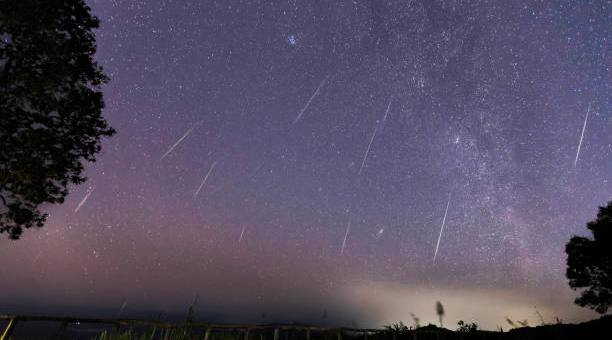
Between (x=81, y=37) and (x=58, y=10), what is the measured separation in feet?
3.25

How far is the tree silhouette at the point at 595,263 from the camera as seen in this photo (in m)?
18.3

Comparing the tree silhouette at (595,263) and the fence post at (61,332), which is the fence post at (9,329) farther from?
the tree silhouette at (595,263)

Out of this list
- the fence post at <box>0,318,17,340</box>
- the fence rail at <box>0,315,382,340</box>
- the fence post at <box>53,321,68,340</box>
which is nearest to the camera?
the fence post at <box>0,318,17,340</box>

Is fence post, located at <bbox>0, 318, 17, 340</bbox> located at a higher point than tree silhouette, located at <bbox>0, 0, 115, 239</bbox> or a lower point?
lower

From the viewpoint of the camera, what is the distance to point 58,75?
10.5m

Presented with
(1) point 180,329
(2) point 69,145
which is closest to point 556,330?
(1) point 180,329

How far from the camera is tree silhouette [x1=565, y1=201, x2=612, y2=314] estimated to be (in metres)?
18.3

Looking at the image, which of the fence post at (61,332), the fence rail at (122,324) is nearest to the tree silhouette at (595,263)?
the fence rail at (122,324)

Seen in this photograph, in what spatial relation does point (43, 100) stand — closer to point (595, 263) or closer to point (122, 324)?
point (122, 324)

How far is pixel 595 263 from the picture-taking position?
736 inches

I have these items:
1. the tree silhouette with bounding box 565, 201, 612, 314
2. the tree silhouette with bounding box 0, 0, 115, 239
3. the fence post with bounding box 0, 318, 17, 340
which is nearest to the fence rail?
the fence post with bounding box 0, 318, 17, 340

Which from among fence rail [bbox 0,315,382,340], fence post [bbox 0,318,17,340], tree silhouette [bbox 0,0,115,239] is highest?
tree silhouette [bbox 0,0,115,239]

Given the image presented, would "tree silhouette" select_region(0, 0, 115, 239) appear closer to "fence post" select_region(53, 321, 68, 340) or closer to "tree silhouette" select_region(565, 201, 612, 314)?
"fence post" select_region(53, 321, 68, 340)

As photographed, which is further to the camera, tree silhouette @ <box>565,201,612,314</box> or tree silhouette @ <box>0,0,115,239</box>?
tree silhouette @ <box>565,201,612,314</box>
